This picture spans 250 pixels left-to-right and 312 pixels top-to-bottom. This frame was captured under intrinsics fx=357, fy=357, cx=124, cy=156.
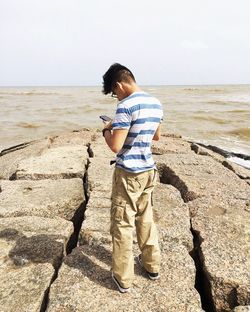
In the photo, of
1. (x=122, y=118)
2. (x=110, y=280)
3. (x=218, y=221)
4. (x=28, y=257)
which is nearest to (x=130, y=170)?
(x=122, y=118)

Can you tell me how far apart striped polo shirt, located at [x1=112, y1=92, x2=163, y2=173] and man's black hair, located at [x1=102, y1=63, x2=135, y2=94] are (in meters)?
0.13

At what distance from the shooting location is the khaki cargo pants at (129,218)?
8.23 ft

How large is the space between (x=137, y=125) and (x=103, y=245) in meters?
1.39

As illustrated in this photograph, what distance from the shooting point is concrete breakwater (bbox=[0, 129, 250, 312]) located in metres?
2.59

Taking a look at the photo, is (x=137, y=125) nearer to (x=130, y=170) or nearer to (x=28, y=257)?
(x=130, y=170)

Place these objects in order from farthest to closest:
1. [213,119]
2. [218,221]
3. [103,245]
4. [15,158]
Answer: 1. [213,119]
2. [15,158]
3. [218,221]
4. [103,245]

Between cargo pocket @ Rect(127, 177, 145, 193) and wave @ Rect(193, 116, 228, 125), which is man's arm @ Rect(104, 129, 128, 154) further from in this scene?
wave @ Rect(193, 116, 228, 125)

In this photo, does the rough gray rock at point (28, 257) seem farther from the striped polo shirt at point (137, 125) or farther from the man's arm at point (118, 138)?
the man's arm at point (118, 138)

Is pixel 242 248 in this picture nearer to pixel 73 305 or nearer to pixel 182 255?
pixel 182 255

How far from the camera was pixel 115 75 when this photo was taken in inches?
94.5

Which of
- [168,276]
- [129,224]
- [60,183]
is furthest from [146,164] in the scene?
[60,183]

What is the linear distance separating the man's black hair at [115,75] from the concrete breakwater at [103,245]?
4.86ft

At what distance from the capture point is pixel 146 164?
255cm

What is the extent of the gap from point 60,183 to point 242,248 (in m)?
2.60
